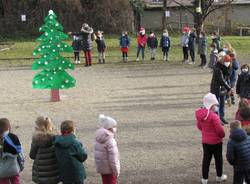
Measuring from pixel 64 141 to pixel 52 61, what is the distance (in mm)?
9709

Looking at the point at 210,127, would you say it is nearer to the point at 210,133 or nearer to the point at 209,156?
the point at 210,133

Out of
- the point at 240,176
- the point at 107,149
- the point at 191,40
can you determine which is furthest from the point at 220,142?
the point at 191,40

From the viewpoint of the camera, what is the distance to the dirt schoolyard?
9.32 m

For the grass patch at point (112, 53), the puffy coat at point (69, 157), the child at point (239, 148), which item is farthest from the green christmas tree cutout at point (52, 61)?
the grass patch at point (112, 53)

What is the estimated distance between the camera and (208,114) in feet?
27.0

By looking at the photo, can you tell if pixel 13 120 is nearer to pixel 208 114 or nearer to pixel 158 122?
pixel 158 122

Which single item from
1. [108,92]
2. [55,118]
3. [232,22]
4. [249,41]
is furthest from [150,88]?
[232,22]

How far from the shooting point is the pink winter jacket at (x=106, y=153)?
7436 millimetres

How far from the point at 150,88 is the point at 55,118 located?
5.60 meters

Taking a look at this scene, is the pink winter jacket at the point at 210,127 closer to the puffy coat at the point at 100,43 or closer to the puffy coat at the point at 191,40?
the puffy coat at the point at 191,40

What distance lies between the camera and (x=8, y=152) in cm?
740

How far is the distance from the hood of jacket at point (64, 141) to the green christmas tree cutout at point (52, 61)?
9.36 meters

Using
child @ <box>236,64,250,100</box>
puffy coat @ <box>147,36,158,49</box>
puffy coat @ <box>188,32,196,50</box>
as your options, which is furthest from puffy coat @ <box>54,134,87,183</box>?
puffy coat @ <box>147,36,158,49</box>

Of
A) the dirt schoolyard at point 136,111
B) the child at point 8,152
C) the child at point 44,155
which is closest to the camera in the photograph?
the child at point 44,155
